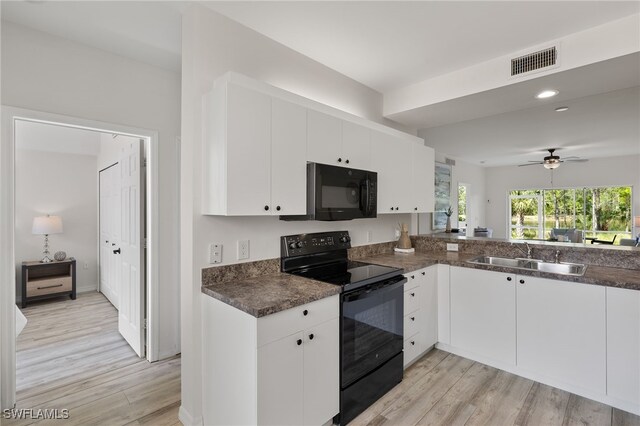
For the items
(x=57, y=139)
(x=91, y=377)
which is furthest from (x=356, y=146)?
(x=57, y=139)

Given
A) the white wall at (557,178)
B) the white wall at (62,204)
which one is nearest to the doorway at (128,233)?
the white wall at (62,204)

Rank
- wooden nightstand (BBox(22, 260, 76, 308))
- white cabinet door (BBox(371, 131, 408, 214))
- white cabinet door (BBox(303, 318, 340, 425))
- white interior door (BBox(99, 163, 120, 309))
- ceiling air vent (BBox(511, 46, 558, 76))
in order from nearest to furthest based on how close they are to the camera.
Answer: white cabinet door (BBox(303, 318, 340, 425))
ceiling air vent (BBox(511, 46, 558, 76))
white cabinet door (BBox(371, 131, 408, 214))
white interior door (BBox(99, 163, 120, 309))
wooden nightstand (BBox(22, 260, 76, 308))

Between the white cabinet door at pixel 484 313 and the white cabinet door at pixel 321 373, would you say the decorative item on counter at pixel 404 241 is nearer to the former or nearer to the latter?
the white cabinet door at pixel 484 313

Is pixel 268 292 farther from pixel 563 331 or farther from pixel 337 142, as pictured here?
pixel 563 331

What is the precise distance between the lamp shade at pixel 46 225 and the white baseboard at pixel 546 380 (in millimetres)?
5427

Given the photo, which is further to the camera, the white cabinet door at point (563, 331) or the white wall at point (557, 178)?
the white wall at point (557, 178)

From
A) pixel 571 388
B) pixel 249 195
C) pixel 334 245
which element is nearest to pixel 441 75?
pixel 334 245

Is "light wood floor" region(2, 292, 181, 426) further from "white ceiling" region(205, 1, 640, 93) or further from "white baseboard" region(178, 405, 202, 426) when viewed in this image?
"white ceiling" region(205, 1, 640, 93)

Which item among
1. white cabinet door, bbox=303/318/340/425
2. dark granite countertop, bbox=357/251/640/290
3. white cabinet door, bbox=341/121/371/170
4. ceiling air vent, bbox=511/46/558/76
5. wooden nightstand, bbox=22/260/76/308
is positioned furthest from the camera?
wooden nightstand, bbox=22/260/76/308

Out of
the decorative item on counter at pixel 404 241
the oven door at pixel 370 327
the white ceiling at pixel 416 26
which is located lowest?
the oven door at pixel 370 327

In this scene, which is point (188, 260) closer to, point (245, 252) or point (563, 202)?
point (245, 252)

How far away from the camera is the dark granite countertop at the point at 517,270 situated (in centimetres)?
216

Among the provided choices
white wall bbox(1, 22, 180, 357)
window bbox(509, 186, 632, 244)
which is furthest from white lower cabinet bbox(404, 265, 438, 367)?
window bbox(509, 186, 632, 244)

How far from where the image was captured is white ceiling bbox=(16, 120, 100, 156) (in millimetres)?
4139
